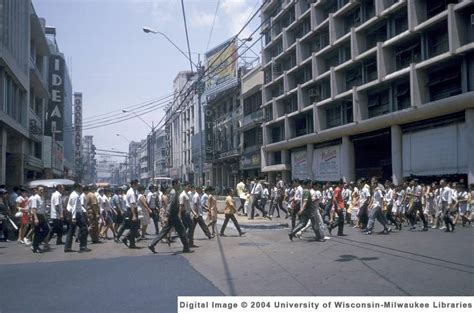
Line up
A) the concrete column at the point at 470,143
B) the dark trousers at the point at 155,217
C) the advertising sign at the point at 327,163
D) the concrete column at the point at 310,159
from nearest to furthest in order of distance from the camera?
the dark trousers at the point at 155,217 < the concrete column at the point at 470,143 < the advertising sign at the point at 327,163 < the concrete column at the point at 310,159

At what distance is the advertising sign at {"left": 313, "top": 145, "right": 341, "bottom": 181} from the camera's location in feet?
112

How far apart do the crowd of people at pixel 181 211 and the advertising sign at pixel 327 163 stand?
49.5 feet

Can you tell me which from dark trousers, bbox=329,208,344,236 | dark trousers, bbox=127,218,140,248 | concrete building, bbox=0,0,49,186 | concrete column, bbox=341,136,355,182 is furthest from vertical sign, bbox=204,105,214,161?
dark trousers, bbox=127,218,140,248

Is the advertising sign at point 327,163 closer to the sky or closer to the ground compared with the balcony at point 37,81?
closer to the ground

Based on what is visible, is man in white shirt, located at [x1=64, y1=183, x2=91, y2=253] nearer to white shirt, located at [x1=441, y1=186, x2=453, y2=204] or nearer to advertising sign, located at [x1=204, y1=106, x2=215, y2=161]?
white shirt, located at [x1=441, y1=186, x2=453, y2=204]

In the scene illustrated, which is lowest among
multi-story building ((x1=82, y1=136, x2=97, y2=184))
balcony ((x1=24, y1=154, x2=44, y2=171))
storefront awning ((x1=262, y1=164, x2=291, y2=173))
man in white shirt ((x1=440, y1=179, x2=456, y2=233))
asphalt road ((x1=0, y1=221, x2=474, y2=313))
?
asphalt road ((x1=0, y1=221, x2=474, y2=313))

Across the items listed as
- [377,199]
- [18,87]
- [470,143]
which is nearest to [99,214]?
[377,199]

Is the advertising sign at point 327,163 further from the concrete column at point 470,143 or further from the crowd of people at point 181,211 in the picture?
the crowd of people at point 181,211

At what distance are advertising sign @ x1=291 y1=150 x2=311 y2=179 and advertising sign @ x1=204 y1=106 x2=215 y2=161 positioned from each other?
46.8 feet

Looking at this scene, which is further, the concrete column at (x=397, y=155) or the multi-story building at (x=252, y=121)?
the multi-story building at (x=252, y=121)

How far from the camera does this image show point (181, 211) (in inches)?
465

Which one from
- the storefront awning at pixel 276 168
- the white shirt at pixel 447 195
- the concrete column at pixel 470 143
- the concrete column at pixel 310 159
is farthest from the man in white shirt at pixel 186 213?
the storefront awning at pixel 276 168

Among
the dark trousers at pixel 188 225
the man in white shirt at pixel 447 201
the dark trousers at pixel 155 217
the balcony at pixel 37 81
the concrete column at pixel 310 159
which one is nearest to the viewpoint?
the dark trousers at pixel 188 225

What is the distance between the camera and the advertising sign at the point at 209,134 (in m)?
53.7
